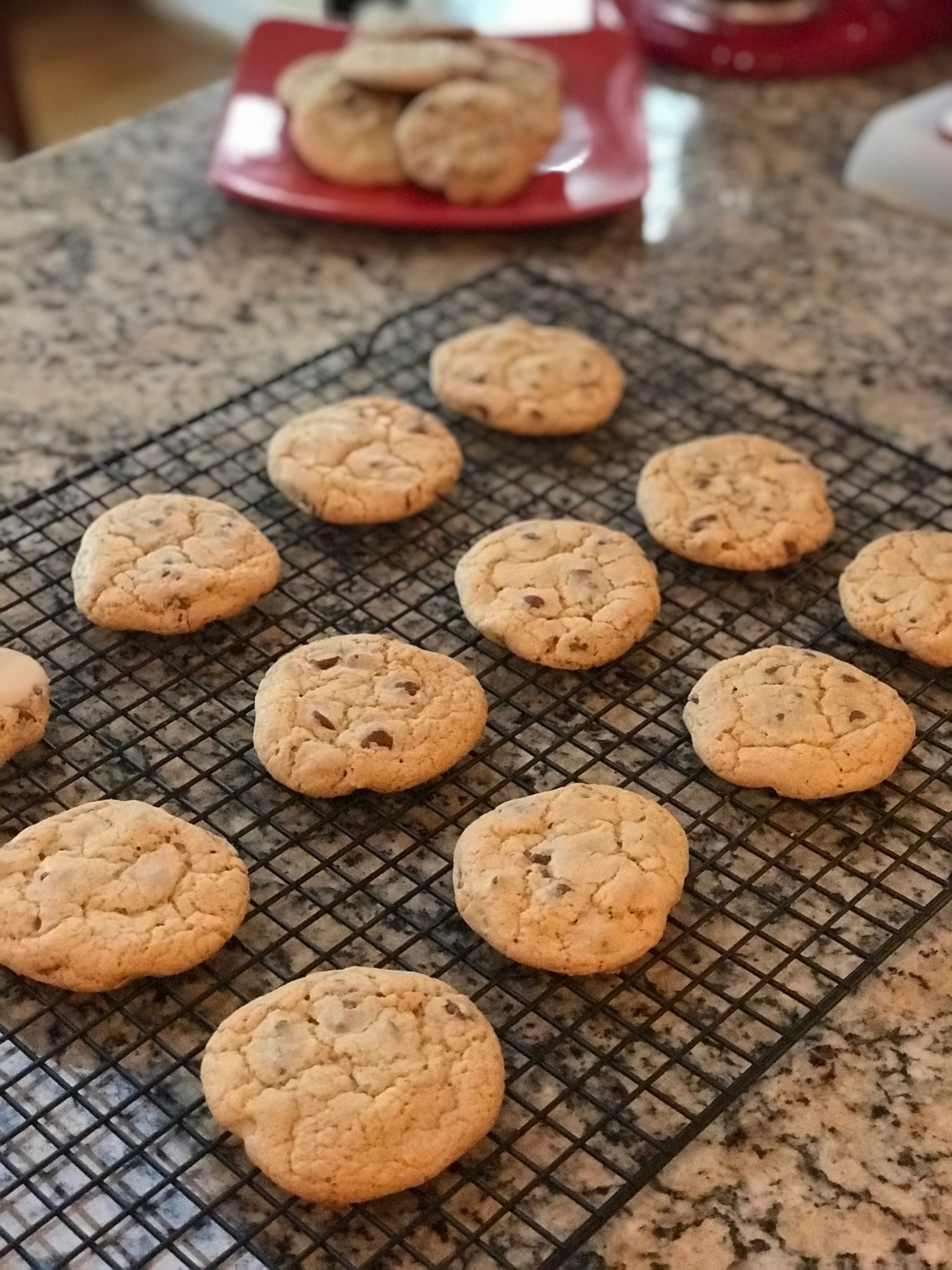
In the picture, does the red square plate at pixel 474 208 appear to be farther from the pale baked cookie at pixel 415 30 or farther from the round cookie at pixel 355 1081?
the round cookie at pixel 355 1081

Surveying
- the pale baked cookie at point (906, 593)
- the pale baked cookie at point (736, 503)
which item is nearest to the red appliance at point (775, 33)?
the pale baked cookie at point (736, 503)

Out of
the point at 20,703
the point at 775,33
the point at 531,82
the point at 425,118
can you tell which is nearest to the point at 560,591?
the point at 20,703

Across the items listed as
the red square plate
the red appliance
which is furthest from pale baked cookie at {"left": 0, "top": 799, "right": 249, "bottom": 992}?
the red appliance

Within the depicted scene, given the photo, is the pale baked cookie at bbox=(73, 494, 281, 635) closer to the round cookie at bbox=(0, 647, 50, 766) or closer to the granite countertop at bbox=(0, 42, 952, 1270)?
the round cookie at bbox=(0, 647, 50, 766)

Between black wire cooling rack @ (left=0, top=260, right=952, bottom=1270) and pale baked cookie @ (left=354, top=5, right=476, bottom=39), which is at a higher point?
pale baked cookie @ (left=354, top=5, right=476, bottom=39)

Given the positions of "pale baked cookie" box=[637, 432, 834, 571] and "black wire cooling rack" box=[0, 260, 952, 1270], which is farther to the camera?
"pale baked cookie" box=[637, 432, 834, 571]

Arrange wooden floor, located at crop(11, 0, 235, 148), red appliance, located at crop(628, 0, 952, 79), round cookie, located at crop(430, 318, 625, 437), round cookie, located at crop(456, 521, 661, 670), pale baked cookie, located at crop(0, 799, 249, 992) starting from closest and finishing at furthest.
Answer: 1. pale baked cookie, located at crop(0, 799, 249, 992)
2. round cookie, located at crop(456, 521, 661, 670)
3. round cookie, located at crop(430, 318, 625, 437)
4. red appliance, located at crop(628, 0, 952, 79)
5. wooden floor, located at crop(11, 0, 235, 148)

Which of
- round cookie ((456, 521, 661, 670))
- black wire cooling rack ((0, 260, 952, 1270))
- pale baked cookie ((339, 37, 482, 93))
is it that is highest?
pale baked cookie ((339, 37, 482, 93))
